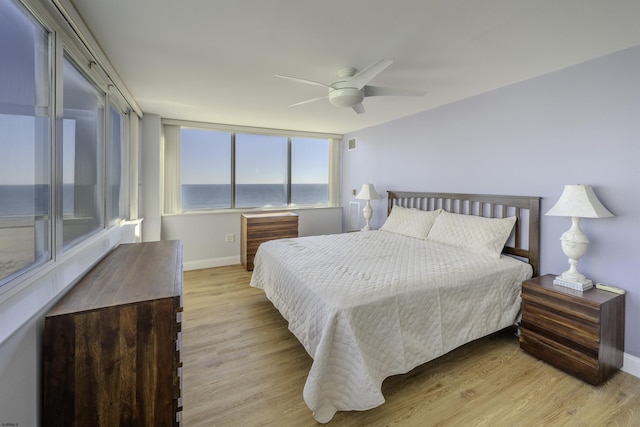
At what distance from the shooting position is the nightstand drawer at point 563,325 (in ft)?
6.26

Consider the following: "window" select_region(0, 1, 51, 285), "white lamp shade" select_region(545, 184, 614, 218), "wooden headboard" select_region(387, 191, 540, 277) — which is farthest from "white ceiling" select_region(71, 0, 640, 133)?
"wooden headboard" select_region(387, 191, 540, 277)

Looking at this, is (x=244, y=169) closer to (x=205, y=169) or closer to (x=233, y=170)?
(x=233, y=170)

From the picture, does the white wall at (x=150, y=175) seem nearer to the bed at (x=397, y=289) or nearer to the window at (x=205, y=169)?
the window at (x=205, y=169)

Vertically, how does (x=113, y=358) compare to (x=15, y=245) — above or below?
below

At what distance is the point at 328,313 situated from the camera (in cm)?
171

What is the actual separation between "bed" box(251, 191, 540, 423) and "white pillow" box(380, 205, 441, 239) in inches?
0.7

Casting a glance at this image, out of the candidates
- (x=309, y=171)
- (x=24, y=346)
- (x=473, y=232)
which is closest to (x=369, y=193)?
(x=309, y=171)

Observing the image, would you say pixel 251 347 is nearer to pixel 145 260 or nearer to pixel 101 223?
pixel 145 260

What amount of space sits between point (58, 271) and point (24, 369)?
0.67m

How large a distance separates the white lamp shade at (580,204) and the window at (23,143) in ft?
10.7

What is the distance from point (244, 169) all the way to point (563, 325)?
4.55m

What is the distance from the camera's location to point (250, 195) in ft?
16.8

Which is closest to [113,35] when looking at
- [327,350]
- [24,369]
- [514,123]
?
[24,369]

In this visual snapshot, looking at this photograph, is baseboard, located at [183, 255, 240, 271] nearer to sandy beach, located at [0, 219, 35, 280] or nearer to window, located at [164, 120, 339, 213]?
window, located at [164, 120, 339, 213]
